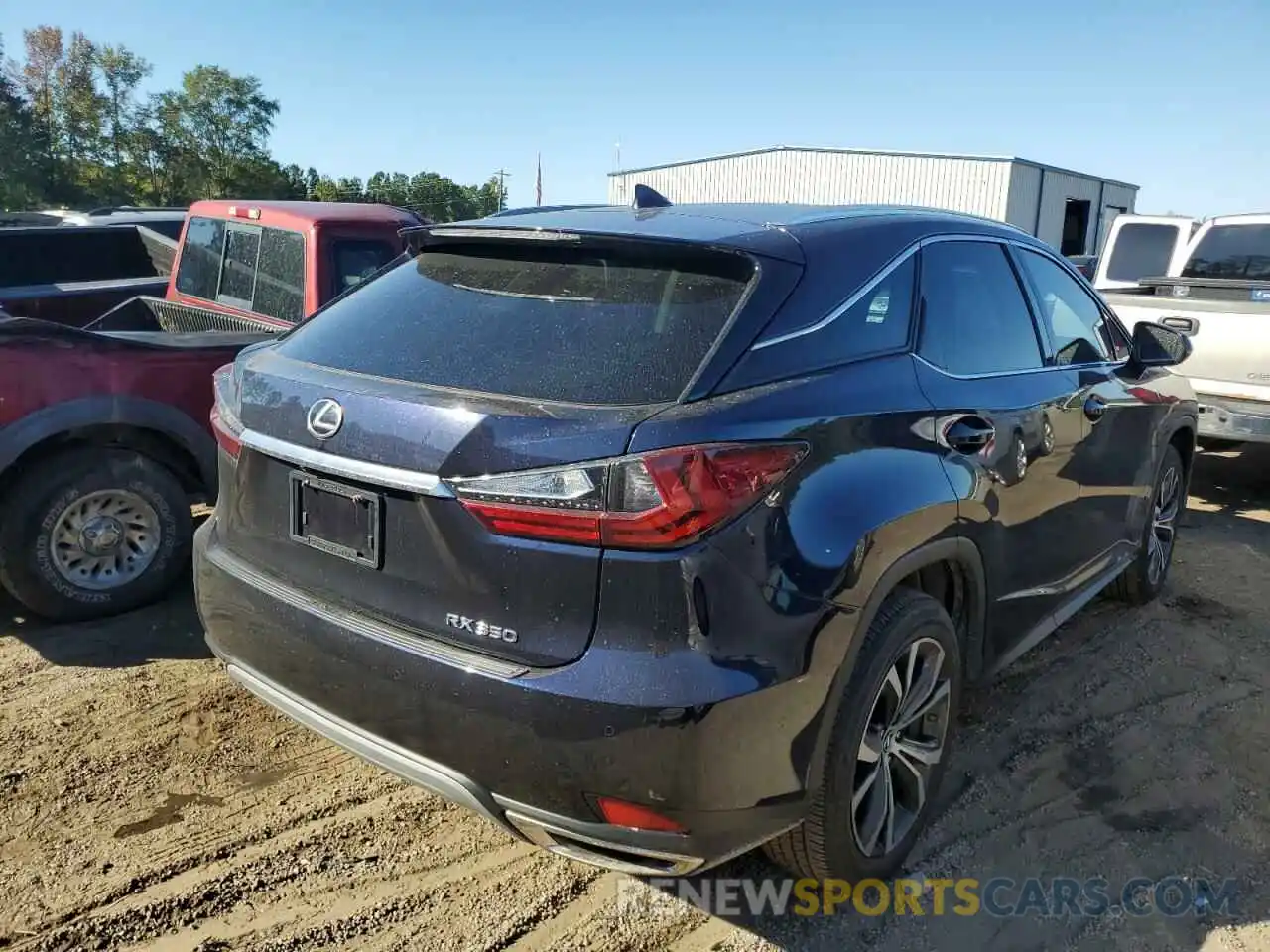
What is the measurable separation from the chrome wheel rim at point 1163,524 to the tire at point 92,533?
4.64m

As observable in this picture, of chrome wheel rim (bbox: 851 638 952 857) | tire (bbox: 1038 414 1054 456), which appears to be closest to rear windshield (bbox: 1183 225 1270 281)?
tire (bbox: 1038 414 1054 456)

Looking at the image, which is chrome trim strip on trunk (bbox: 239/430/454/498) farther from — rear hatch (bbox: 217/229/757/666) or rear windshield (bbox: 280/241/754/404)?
rear windshield (bbox: 280/241/754/404)

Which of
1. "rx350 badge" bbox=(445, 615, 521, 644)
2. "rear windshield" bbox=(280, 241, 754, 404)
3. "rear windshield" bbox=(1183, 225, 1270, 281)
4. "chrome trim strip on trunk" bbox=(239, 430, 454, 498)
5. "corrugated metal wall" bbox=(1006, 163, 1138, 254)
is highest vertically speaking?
"corrugated metal wall" bbox=(1006, 163, 1138, 254)

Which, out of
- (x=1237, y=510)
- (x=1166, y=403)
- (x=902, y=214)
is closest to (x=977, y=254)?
(x=902, y=214)

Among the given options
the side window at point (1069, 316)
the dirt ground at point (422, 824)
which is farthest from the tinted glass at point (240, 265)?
the side window at point (1069, 316)

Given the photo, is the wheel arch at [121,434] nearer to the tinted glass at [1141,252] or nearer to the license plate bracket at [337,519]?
the license plate bracket at [337,519]

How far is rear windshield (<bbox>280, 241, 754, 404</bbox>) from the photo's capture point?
224cm

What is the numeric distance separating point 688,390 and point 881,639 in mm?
825

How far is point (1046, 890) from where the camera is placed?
278cm

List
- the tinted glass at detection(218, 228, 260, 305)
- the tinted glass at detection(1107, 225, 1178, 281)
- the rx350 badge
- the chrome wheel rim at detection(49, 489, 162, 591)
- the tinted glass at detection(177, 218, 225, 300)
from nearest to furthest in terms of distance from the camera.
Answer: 1. the rx350 badge
2. the chrome wheel rim at detection(49, 489, 162, 591)
3. the tinted glass at detection(218, 228, 260, 305)
4. the tinted glass at detection(177, 218, 225, 300)
5. the tinted glass at detection(1107, 225, 1178, 281)

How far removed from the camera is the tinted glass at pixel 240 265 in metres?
5.62

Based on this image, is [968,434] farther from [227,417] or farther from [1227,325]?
[1227,325]

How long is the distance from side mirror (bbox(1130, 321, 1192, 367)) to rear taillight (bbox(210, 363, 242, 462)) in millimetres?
3730

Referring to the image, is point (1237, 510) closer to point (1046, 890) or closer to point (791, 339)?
point (1046, 890)
